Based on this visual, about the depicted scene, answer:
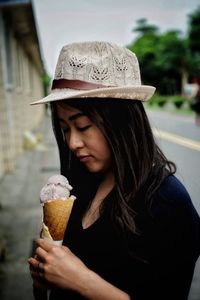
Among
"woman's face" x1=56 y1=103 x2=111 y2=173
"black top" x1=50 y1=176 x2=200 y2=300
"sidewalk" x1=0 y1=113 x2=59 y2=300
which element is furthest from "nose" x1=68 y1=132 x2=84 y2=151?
"sidewalk" x1=0 y1=113 x2=59 y2=300

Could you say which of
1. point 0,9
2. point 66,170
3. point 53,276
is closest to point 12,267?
point 66,170

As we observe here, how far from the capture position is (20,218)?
4945mm

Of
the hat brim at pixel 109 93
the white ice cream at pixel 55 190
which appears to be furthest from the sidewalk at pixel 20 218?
the hat brim at pixel 109 93

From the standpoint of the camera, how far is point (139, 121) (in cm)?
118

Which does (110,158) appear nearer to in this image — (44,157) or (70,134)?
(70,134)

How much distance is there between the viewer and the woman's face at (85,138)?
3.90ft

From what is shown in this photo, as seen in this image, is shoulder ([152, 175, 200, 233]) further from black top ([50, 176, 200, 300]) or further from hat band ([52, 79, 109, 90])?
hat band ([52, 79, 109, 90])

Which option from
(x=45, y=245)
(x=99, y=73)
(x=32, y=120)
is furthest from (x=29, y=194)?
(x=32, y=120)

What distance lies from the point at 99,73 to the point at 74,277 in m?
0.64

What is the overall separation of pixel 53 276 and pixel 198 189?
577 millimetres

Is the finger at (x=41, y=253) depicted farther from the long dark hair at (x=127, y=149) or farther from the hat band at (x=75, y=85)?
the hat band at (x=75, y=85)

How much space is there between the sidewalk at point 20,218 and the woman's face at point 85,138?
1.59 m

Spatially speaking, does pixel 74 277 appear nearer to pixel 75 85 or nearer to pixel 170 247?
pixel 170 247

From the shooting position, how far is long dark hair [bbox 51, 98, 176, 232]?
3.81 feet
